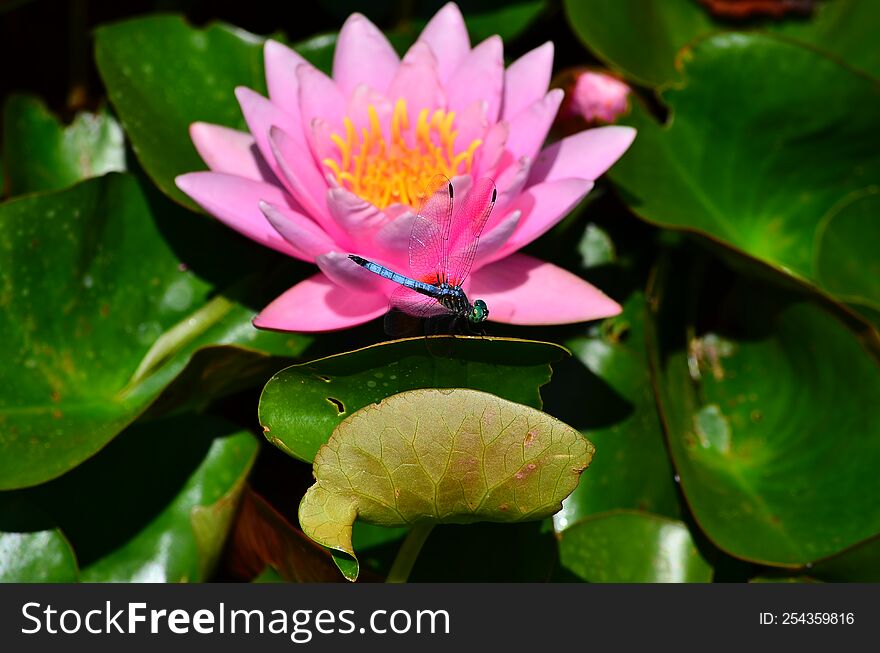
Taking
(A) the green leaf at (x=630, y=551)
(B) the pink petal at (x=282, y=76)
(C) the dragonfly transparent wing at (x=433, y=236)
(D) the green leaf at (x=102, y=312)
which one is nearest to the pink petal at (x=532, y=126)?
(C) the dragonfly transparent wing at (x=433, y=236)

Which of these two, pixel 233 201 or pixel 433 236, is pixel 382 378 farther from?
pixel 233 201

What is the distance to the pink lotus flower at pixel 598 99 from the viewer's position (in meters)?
1.61

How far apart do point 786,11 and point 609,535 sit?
1248 millimetres

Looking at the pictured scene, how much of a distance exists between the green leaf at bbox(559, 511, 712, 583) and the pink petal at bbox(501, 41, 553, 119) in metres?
0.65

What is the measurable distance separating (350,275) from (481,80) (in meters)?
0.40

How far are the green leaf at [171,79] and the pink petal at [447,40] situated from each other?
1.12 ft

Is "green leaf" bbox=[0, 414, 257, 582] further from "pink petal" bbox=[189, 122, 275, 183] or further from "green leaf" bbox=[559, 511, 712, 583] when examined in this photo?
"green leaf" bbox=[559, 511, 712, 583]

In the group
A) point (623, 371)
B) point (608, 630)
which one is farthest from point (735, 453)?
point (608, 630)

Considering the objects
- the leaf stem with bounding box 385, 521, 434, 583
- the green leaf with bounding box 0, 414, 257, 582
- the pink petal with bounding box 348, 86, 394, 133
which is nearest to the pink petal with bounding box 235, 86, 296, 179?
the pink petal with bounding box 348, 86, 394, 133

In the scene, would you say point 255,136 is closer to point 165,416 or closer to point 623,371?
point 165,416

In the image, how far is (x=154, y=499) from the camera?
1373 mm

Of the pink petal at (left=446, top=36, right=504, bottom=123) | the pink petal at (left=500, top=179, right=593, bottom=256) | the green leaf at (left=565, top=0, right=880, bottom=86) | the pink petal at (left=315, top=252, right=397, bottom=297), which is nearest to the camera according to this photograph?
the pink petal at (left=315, top=252, right=397, bottom=297)

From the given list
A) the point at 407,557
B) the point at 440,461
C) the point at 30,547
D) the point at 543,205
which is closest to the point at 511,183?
the point at 543,205

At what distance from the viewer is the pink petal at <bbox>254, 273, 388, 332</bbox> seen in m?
1.19
